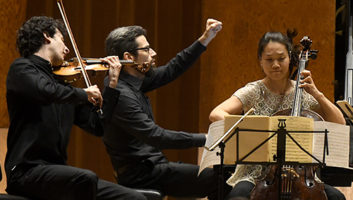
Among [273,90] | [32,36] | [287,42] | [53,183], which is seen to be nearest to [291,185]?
[273,90]

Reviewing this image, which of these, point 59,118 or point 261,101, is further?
point 261,101

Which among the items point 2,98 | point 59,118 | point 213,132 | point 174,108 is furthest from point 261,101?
point 2,98

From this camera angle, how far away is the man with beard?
3061mm

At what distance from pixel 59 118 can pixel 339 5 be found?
2.47 metres

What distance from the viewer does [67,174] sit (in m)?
2.48

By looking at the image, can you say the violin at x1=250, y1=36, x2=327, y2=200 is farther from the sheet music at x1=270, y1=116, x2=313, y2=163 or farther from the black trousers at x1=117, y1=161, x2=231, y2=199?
the black trousers at x1=117, y1=161, x2=231, y2=199

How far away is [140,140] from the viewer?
10.3ft

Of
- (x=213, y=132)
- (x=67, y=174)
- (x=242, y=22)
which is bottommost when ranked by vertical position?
(x=67, y=174)

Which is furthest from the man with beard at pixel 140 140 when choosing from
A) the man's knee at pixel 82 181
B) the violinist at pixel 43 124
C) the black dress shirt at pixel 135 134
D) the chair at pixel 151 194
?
the man's knee at pixel 82 181

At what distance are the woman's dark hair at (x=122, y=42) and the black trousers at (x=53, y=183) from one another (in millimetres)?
951

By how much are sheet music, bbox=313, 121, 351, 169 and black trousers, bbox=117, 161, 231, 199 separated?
2.26 ft

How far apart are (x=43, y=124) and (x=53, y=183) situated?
0.90 ft

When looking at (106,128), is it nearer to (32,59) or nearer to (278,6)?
(32,59)

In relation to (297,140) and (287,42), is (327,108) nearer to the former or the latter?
(287,42)
